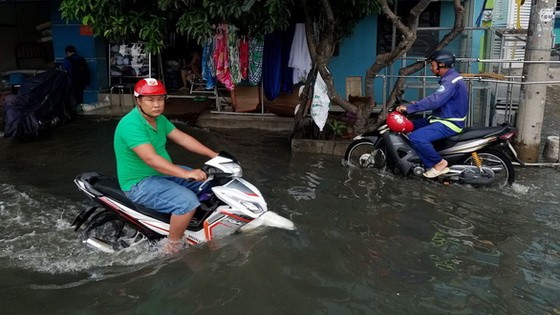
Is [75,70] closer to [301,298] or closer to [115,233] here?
[115,233]

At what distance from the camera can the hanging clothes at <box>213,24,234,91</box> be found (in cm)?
992

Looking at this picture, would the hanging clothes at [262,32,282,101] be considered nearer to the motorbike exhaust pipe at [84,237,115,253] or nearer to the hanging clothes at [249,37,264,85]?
the hanging clothes at [249,37,264,85]

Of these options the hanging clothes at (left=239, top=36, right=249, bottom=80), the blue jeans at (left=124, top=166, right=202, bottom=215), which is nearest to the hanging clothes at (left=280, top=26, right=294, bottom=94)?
the hanging clothes at (left=239, top=36, right=249, bottom=80)

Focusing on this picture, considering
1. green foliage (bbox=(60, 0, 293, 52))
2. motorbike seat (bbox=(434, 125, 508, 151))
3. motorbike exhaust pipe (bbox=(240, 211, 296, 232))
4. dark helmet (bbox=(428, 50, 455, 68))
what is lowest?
motorbike exhaust pipe (bbox=(240, 211, 296, 232))

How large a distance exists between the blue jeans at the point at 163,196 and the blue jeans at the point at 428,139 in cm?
338

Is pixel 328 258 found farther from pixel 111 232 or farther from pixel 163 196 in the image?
pixel 111 232

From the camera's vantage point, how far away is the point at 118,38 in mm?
8070

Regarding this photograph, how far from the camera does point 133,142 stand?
4.28m

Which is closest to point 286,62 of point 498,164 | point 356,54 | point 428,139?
point 356,54

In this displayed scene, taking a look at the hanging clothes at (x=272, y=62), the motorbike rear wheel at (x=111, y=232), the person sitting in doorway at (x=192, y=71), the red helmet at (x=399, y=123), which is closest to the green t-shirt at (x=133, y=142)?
the motorbike rear wheel at (x=111, y=232)

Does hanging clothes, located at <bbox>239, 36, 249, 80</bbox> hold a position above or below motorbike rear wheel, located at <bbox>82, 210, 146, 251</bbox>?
above

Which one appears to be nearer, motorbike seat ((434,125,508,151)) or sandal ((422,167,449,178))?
motorbike seat ((434,125,508,151))

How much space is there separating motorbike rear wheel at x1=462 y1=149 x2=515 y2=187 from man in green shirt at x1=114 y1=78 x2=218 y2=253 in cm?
403

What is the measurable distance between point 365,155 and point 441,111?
1.23m
